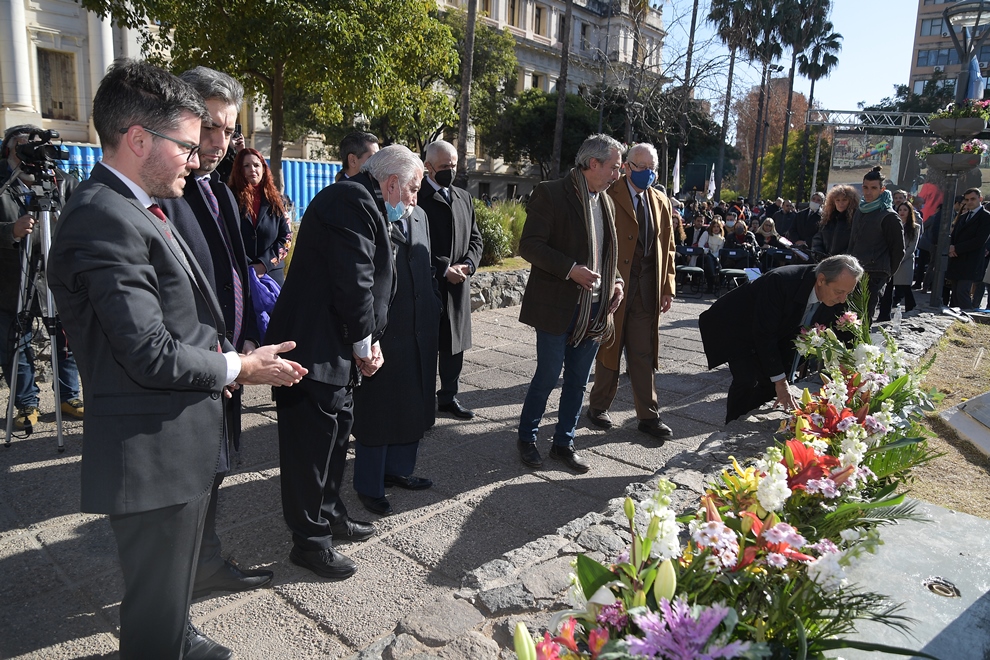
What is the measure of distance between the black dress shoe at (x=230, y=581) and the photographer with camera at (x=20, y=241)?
7.16ft

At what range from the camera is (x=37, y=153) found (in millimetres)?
4082

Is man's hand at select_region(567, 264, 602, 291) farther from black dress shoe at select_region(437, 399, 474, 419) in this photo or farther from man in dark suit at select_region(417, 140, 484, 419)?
black dress shoe at select_region(437, 399, 474, 419)

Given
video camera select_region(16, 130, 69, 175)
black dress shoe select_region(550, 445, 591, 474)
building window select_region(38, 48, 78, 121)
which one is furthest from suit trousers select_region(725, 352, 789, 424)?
building window select_region(38, 48, 78, 121)

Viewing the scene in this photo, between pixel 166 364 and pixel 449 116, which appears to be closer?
pixel 166 364

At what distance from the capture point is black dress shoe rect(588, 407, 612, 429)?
194 inches

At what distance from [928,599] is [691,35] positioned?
19.0 m

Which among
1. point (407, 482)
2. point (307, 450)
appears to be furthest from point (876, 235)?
point (307, 450)

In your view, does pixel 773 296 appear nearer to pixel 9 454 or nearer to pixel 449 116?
pixel 9 454

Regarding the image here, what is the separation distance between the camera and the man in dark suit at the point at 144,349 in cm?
167

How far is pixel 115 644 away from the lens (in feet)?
7.94

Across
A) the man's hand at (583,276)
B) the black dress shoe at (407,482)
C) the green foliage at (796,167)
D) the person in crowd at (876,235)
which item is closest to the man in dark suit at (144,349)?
the black dress shoe at (407,482)

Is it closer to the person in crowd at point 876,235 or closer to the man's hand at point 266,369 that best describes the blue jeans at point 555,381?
the man's hand at point 266,369

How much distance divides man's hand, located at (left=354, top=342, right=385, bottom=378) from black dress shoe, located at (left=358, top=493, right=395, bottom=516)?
2.62 ft

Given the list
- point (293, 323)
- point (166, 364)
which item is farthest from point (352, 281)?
point (166, 364)
